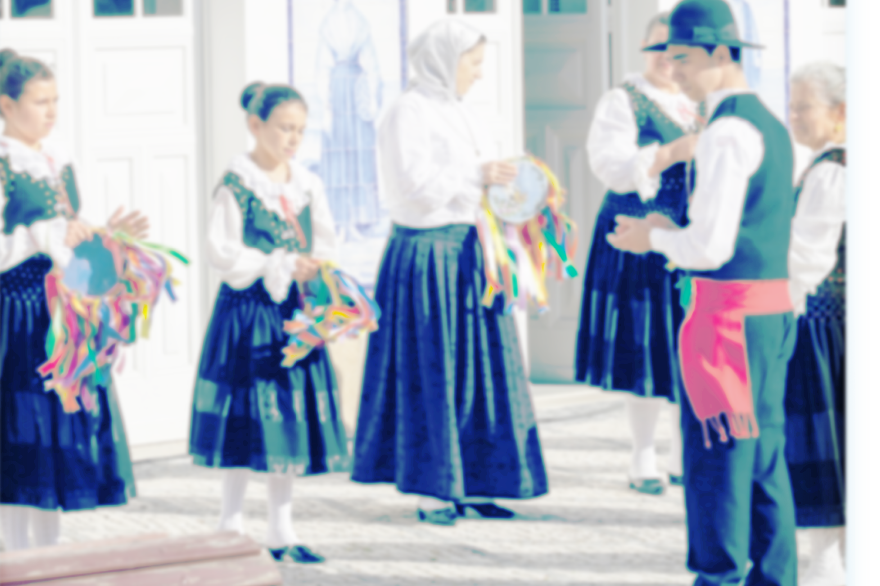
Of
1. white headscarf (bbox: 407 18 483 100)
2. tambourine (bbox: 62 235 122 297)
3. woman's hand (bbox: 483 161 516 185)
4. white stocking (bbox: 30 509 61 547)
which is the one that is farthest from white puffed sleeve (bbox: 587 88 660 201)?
white stocking (bbox: 30 509 61 547)

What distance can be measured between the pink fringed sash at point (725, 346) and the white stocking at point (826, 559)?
1.91ft

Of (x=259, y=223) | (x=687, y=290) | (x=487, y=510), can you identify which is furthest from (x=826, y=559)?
(x=259, y=223)

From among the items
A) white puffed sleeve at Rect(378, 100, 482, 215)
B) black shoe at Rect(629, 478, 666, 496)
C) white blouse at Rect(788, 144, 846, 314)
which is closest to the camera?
white blouse at Rect(788, 144, 846, 314)

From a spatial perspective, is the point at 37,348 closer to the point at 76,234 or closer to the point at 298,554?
the point at 76,234

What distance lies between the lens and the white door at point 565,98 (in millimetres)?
6074

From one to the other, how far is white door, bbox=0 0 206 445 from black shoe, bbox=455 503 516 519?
1.08m

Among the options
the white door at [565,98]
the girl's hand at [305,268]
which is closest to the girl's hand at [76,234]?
the girl's hand at [305,268]

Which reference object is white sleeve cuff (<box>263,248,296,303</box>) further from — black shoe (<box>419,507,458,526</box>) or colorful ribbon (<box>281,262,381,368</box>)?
black shoe (<box>419,507,458,526</box>)

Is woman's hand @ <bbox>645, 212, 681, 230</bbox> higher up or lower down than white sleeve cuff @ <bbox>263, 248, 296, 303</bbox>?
higher up

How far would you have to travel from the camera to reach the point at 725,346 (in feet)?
10.9

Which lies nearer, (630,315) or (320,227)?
(320,227)

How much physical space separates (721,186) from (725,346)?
0.42 m

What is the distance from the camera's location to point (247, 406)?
3811mm

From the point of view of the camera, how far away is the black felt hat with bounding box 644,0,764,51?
11.0 ft
